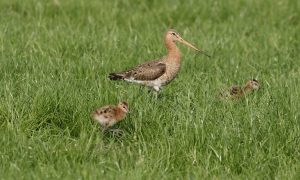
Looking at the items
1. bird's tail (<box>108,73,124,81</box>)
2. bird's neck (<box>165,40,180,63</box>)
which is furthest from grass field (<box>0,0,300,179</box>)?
bird's neck (<box>165,40,180,63</box>)

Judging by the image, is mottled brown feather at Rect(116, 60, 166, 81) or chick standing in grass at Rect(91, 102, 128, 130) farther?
mottled brown feather at Rect(116, 60, 166, 81)

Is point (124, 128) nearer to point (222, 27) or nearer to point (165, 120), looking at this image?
point (165, 120)

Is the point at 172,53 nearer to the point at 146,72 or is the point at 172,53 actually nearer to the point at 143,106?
the point at 146,72

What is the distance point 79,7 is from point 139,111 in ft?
23.3

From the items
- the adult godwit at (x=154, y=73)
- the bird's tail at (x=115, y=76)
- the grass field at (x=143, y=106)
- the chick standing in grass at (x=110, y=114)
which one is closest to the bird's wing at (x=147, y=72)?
the adult godwit at (x=154, y=73)

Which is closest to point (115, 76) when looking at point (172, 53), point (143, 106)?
point (172, 53)

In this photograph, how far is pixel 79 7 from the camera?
15.1 metres

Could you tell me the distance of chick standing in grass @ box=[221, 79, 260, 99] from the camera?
30.6 feet

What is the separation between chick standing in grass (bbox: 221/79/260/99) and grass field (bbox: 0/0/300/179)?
0.10 m

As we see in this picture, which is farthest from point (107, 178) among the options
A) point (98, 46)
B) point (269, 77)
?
point (98, 46)

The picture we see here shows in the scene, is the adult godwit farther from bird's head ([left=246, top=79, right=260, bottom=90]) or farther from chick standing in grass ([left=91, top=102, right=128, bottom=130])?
chick standing in grass ([left=91, top=102, right=128, bottom=130])

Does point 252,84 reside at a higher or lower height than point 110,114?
lower

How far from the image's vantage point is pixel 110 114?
7992mm

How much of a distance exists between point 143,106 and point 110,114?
691 mm
